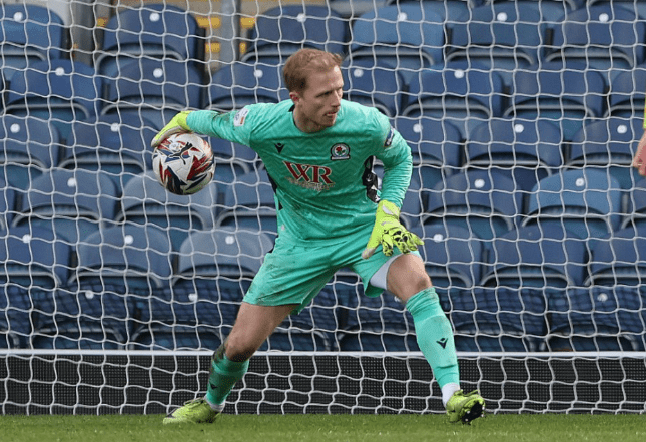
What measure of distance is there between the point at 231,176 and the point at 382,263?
8.12ft

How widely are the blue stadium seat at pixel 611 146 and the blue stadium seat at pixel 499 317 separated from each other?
1105 millimetres

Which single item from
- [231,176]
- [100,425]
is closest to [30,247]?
[231,176]

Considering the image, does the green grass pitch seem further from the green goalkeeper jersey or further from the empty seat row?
the green goalkeeper jersey

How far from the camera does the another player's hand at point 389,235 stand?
3363mm

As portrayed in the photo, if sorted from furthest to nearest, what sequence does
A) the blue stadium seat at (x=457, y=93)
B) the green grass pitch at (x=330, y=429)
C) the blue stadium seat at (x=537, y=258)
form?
the blue stadium seat at (x=457, y=93)
the blue stadium seat at (x=537, y=258)
the green grass pitch at (x=330, y=429)

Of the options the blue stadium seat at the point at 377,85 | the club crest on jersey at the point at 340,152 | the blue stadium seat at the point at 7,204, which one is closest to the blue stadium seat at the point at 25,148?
the blue stadium seat at the point at 7,204

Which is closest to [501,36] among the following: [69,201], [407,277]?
[69,201]

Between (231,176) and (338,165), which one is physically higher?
(338,165)

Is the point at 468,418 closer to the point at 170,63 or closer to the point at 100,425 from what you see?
the point at 100,425

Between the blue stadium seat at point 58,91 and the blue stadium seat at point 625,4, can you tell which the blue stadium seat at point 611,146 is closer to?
the blue stadium seat at point 625,4

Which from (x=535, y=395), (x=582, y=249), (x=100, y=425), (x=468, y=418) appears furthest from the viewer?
(x=582, y=249)

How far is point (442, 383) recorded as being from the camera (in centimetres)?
334

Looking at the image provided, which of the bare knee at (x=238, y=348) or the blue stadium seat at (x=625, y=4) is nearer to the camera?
the bare knee at (x=238, y=348)

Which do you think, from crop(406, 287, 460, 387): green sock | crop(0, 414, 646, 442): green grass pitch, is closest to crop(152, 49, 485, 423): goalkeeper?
crop(406, 287, 460, 387): green sock
